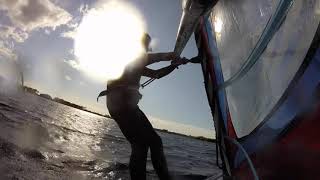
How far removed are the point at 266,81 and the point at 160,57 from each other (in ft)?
5.23

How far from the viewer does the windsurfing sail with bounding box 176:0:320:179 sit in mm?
2773

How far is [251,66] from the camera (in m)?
3.71

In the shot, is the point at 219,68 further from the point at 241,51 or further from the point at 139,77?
the point at 139,77

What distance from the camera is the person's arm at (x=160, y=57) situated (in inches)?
179

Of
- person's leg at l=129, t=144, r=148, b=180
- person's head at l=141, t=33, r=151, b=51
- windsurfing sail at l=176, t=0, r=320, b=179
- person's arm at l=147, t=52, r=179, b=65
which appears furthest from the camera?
person's head at l=141, t=33, r=151, b=51

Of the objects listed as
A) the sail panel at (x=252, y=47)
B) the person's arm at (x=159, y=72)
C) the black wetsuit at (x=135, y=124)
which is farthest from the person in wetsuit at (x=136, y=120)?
the sail panel at (x=252, y=47)

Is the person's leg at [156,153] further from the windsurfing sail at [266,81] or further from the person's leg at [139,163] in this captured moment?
the windsurfing sail at [266,81]

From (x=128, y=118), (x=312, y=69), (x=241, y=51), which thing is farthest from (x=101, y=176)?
(x=312, y=69)

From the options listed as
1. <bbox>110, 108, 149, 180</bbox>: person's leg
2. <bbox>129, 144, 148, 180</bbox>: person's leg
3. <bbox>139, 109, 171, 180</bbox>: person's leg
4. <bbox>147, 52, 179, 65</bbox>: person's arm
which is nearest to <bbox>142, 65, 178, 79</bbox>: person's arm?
<bbox>147, 52, 179, 65</bbox>: person's arm

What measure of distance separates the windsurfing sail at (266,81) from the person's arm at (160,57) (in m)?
0.56

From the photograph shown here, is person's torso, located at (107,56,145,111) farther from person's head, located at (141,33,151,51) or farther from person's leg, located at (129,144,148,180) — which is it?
person's leg, located at (129,144,148,180)

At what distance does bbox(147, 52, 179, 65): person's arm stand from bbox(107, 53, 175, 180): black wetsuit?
7 centimetres

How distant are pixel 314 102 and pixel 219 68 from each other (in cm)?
203

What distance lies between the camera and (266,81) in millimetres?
3434
